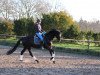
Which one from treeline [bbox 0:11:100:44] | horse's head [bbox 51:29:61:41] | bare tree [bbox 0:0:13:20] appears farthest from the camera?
bare tree [bbox 0:0:13:20]

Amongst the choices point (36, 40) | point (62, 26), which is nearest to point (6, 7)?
point (62, 26)

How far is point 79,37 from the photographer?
119 ft

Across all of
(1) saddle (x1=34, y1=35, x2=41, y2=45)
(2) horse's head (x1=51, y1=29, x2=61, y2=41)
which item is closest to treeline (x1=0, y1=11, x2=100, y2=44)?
(1) saddle (x1=34, y1=35, x2=41, y2=45)

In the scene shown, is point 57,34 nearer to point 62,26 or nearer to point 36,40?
point 36,40

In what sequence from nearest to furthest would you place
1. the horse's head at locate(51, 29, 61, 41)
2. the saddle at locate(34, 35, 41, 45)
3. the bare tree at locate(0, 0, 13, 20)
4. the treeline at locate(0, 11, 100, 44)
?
the horse's head at locate(51, 29, 61, 41)
the saddle at locate(34, 35, 41, 45)
the treeline at locate(0, 11, 100, 44)
the bare tree at locate(0, 0, 13, 20)

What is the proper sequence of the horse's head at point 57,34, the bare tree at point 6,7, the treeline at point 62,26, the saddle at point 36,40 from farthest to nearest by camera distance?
the bare tree at point 6,7
the treeline at point 62,26
the saddle at point 36,40
the horse's head at point 57,34

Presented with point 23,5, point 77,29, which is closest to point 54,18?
point 77,29

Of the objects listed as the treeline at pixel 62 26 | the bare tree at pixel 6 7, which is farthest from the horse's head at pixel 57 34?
the bare tree at pixel 6 7

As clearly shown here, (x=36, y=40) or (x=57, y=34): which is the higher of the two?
(x=57, y=34)

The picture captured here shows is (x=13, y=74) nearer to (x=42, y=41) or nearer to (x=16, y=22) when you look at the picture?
(x=42, y=41)

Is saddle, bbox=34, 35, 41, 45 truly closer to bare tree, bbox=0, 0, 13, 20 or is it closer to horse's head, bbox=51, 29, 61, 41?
horse's head, bbox=51, 29, 61, 41

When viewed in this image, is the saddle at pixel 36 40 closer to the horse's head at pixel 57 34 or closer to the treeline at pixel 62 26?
the horse's head at pixel 57 34

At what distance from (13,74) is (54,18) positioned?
25.8 meters

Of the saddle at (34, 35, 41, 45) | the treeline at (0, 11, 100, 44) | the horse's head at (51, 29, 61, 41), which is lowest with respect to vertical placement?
the treeline at (0, 11, 100, 44)
